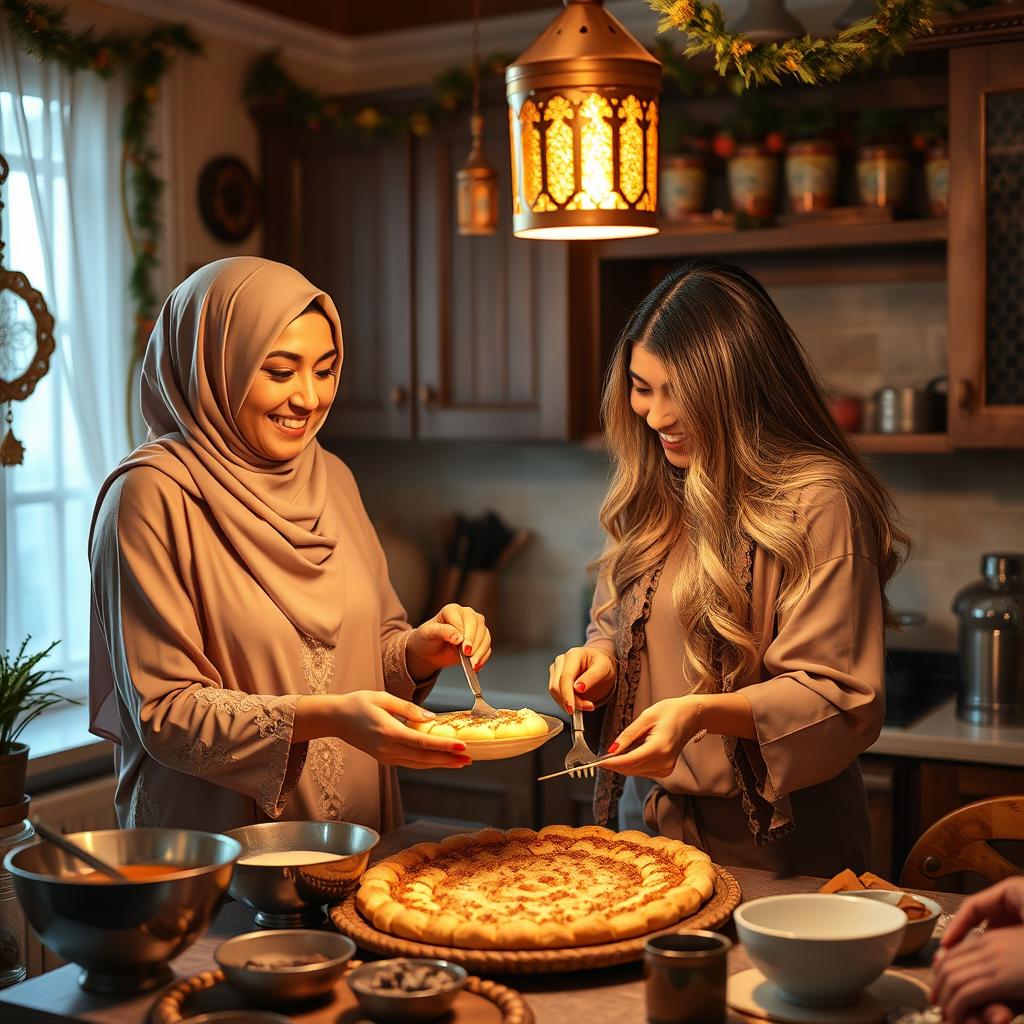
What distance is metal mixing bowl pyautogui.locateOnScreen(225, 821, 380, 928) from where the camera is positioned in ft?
5.23

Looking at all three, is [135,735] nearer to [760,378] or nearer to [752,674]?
[752,674]

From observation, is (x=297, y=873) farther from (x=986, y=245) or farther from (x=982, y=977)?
(x=986, y=245)

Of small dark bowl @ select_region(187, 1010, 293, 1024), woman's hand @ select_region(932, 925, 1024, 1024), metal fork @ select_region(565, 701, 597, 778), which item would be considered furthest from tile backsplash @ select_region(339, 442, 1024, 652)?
small dark bowl @ select_region(187, 1010, 293, 1024)

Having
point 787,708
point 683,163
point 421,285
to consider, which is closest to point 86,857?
point 787,708

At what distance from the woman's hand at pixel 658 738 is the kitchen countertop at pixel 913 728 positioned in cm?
120

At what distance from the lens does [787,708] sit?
6.27 feet

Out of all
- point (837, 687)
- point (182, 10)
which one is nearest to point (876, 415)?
point (837, 687)

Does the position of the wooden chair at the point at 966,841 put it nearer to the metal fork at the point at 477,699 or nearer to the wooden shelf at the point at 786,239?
the metal fork at the point at 477,699

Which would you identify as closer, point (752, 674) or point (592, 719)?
point (752, 674)

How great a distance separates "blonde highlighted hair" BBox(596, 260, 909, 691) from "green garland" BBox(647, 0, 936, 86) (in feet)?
1.42

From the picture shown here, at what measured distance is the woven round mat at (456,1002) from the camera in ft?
4.46

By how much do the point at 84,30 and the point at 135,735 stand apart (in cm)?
220

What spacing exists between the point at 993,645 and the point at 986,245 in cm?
93

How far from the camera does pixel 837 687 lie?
1948 mm
